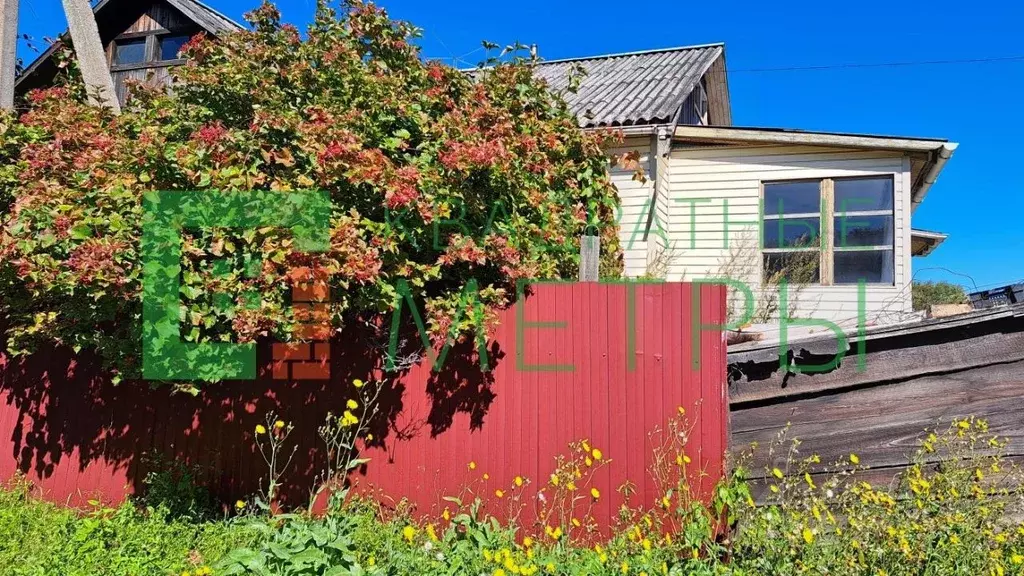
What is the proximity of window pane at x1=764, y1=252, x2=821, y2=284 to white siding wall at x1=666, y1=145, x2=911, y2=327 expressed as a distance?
0.16m

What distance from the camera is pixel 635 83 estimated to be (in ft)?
33.6

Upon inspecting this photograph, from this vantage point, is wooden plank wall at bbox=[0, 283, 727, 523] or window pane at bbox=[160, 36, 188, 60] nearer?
wooden plank wall at bbox=[0, 283, 727, 523]

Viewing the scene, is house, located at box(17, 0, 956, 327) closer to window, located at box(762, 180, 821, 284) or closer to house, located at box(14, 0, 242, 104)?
window, located at box(762, 180, 821, 284)

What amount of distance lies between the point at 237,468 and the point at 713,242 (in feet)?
22.6

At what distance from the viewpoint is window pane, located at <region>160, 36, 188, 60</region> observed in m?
10.7

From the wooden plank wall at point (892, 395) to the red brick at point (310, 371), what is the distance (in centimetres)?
280

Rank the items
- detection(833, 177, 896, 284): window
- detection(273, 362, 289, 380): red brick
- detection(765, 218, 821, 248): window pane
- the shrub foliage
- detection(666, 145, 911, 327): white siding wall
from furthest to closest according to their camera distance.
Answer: detection(765, 218, 821, 248): window pane < detection(833, 177, 896, 284): window < detection(666, 145, 911, 327): white siding wall < detection(273, 362, 289, 380): red brick < the shrub foliage

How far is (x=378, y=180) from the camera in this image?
10.4 feet

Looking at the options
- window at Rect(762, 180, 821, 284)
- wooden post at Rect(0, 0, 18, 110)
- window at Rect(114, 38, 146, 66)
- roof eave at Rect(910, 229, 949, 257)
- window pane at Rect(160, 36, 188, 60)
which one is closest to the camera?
wooden post at Rect(0, 0, 18, 110)

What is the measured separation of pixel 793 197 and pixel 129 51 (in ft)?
40.5

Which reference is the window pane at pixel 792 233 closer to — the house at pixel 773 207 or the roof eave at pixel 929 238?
the house at pixel 773 207

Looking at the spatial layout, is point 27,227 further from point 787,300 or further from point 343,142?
point 787,300

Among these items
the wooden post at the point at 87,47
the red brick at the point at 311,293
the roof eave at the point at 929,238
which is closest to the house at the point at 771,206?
the wooden post at the point at 87,47

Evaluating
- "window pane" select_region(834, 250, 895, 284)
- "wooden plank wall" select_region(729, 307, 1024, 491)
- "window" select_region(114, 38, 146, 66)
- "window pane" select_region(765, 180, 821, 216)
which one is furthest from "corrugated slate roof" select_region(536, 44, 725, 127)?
"window" select_region(114, 38, 146, 66)
